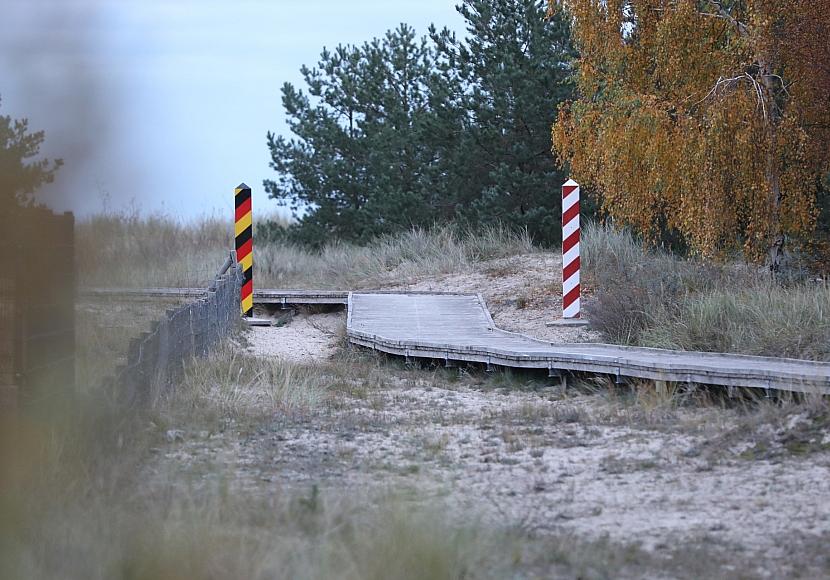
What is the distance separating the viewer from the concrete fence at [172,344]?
6758 millimetres

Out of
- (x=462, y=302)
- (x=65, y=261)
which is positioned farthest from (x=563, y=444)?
(x=462, y=302)

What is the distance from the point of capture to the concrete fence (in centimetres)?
676

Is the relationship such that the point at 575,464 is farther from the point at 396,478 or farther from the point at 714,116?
the point at 714,116

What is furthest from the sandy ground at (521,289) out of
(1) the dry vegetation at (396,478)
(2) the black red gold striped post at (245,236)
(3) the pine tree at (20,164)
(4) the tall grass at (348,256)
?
(3) the pine tree at (20,164)

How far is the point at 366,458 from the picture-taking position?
6.48 meters

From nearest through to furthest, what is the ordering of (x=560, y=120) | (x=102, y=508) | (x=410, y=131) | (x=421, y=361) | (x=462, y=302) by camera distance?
(x=102, y=508)
(x=421, y=361)
(x=462, y=302)
(x=560, y=120)
(x=410, y=131)

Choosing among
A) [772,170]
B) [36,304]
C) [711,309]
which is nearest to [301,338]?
[711,309]

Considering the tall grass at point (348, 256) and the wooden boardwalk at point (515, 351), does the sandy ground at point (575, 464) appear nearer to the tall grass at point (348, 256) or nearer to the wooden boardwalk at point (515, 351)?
the wooden boardwalk at point (515, 351)

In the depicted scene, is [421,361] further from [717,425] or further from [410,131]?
[410,131]

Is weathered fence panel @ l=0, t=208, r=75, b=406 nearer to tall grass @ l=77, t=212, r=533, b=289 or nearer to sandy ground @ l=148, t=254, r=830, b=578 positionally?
sandy ground @ l=148, t=254, r=830, b=578

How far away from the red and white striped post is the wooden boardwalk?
1.18 meters

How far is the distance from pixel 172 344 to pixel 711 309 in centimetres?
599

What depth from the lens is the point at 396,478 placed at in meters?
5.86

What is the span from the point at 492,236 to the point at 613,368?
13.1 m
